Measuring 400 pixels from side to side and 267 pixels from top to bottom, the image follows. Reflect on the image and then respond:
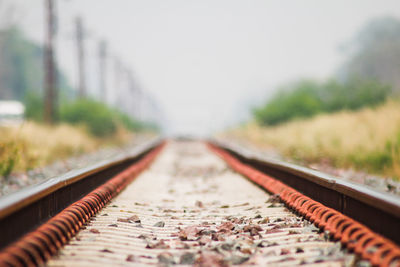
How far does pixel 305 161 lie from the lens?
38.0ft

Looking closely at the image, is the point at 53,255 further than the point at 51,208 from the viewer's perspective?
No

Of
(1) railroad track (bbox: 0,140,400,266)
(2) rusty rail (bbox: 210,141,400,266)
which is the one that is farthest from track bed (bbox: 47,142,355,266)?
(2) rusty rail (bbox: 210,141,400,266)

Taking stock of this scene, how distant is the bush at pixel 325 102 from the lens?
26.1 meters

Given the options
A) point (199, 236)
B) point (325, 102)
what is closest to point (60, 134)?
point (199, 236)

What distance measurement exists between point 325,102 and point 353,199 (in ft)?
89.2

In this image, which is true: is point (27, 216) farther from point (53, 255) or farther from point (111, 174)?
point (111, 174)

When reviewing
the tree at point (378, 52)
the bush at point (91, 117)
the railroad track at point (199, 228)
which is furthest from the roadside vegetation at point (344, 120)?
the bush at point (91, 117)

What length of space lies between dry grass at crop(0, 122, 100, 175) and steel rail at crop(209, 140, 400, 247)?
15.1ft

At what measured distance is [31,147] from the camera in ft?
34.3

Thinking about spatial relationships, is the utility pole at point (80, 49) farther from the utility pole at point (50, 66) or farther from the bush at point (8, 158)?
the bush at point (8, 158)

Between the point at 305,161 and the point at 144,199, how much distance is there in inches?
268

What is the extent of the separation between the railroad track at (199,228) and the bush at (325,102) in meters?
22.6

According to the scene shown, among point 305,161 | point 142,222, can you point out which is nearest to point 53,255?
point 142,222

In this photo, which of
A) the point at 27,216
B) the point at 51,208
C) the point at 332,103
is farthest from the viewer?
the point at 332,103
